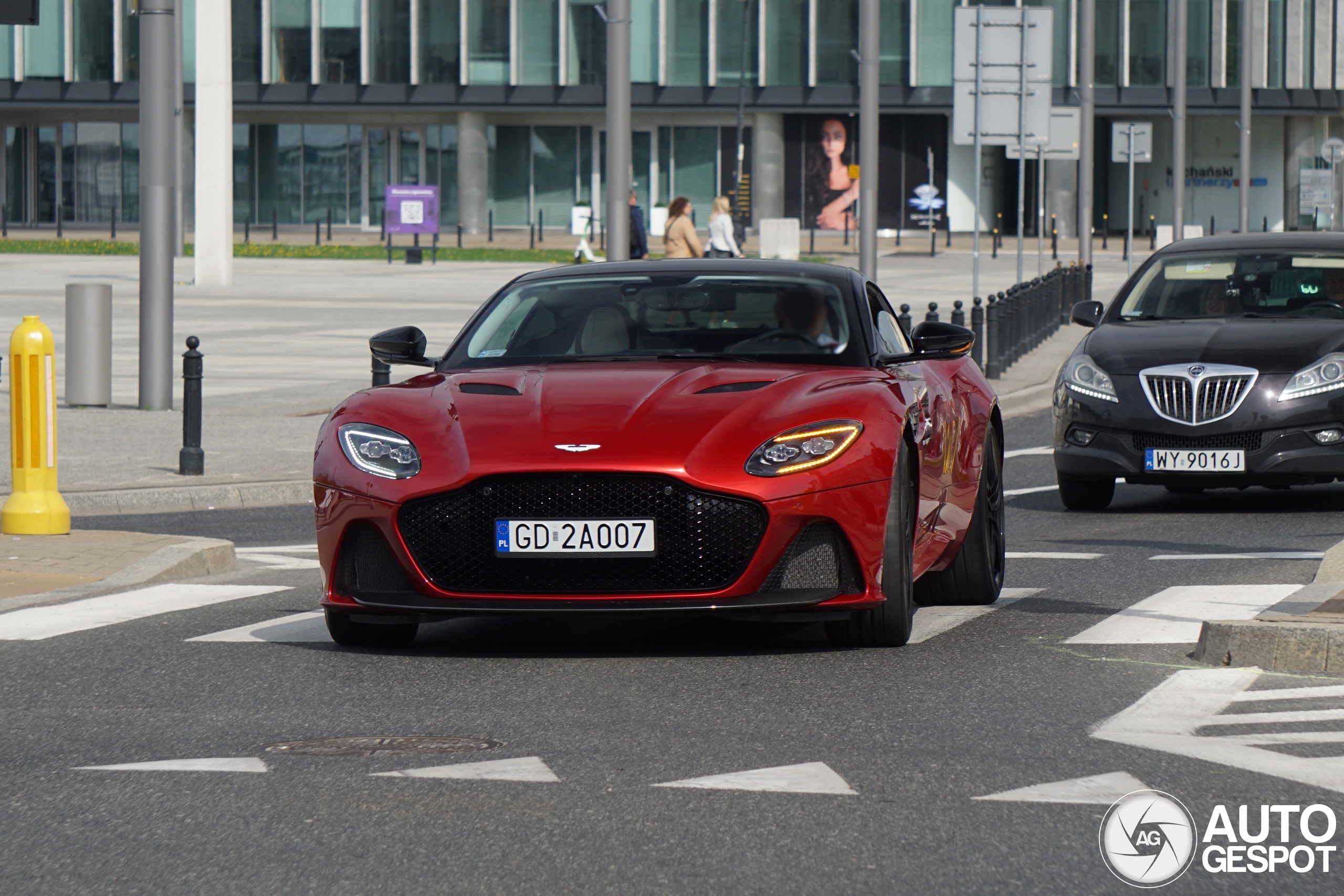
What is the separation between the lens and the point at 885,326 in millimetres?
8797

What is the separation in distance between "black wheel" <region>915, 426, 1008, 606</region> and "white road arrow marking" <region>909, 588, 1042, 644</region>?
0.05 metres

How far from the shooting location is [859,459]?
7242 mm

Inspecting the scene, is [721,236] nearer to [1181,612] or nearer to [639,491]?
[1181,612]

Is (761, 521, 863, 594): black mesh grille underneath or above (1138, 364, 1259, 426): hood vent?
underneath

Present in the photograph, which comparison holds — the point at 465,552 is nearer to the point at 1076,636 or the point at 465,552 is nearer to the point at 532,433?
the point at 532,433

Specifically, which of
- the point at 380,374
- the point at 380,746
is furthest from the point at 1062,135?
the point at 380,746

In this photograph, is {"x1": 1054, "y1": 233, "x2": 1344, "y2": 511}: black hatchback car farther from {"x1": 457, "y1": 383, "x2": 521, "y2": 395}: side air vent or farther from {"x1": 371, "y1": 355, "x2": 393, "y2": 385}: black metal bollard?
{"x1": 457, "y1": 383, "x2": 521, "y2": 395}: side air vent

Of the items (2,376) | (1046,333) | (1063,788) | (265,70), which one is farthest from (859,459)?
(265,70)

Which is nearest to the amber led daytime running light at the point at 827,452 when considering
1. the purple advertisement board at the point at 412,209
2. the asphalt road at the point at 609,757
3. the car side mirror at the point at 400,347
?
the asphalt road at the point at 609,757

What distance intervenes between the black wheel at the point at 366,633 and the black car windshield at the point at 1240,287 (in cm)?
672

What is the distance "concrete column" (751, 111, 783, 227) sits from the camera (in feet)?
244

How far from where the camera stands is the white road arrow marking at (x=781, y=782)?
215 inches

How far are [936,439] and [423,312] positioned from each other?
2547 cm

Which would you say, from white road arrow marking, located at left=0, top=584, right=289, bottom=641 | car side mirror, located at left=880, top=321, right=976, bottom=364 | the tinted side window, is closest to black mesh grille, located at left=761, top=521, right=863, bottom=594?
car side mirror, located at left=880, top=321, right=976, bottom=364
